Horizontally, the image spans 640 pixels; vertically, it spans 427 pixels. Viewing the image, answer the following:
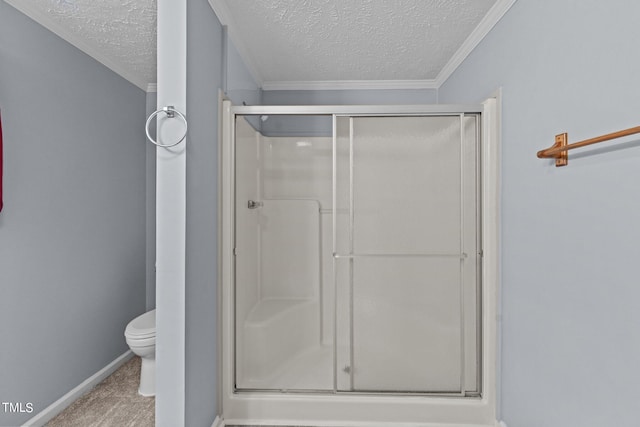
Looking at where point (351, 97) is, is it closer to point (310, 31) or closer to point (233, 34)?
point (310, 31)

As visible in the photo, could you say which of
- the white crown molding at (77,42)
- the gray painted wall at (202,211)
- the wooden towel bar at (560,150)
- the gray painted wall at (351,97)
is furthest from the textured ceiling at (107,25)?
the wooden towel bar at (560,150)

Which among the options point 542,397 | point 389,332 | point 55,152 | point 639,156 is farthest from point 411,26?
point 55,152

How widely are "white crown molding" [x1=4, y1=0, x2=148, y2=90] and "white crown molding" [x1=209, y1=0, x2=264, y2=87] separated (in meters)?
0.99

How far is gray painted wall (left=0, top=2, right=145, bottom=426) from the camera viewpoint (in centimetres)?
190

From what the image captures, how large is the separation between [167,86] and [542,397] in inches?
83.4

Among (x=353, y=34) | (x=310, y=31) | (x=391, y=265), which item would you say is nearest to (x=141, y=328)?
(x=391, y=265)

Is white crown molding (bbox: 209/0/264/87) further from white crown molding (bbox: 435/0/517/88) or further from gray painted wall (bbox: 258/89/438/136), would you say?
white crown molding (bbox: 435/0/517/88)

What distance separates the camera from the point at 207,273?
1809 mm

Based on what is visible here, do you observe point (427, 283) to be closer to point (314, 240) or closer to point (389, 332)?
point (389, 332)

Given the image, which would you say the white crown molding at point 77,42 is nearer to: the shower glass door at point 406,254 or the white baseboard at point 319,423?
the shower glass door at point 406,254

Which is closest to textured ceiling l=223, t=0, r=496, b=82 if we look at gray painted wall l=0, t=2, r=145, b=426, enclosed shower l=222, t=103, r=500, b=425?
enclosed shower l=222, t=103, r=500, b=425

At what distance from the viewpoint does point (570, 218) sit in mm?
1358

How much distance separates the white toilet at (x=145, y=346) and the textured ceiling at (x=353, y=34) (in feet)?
6.65

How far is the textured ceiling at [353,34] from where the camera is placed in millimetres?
1966
